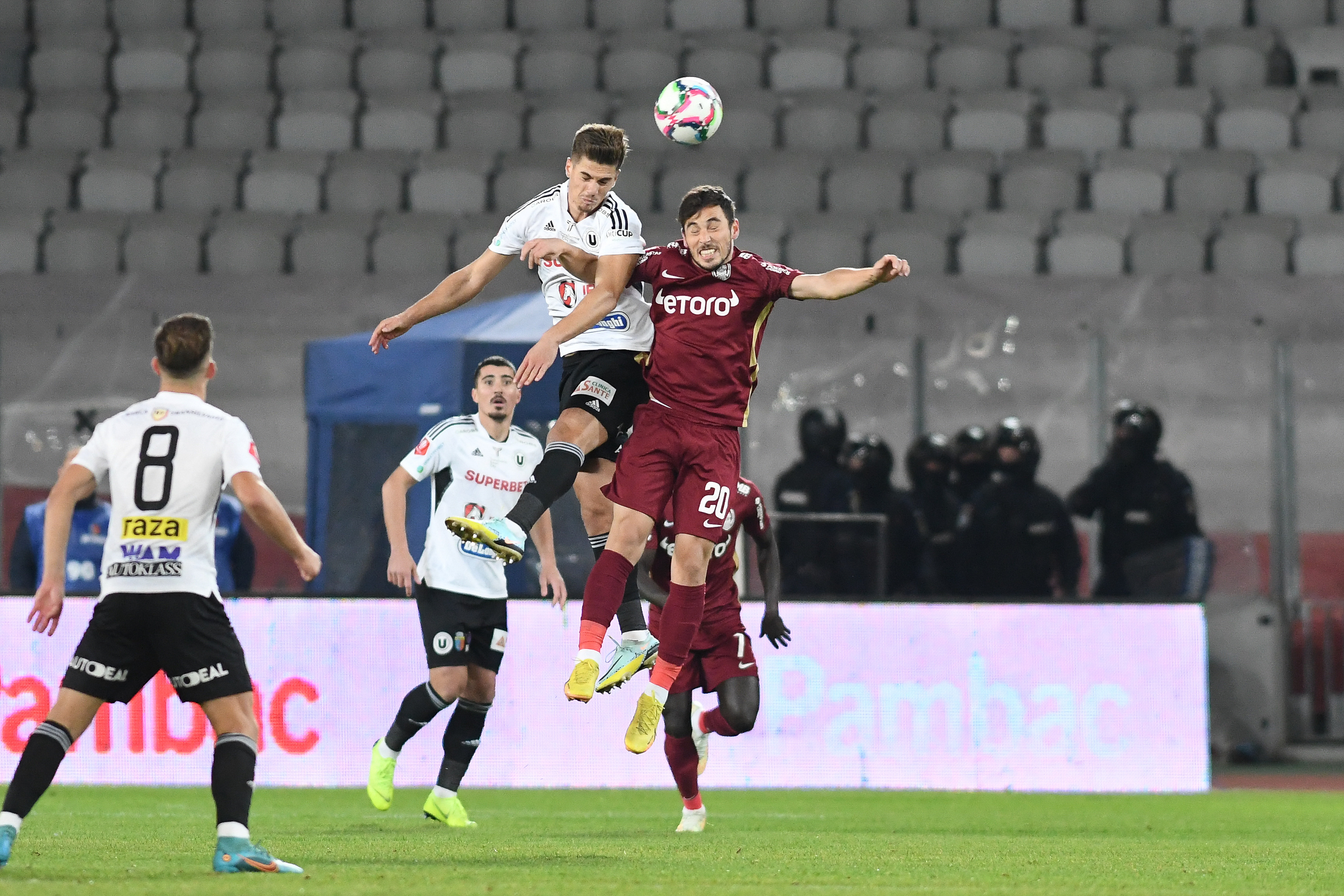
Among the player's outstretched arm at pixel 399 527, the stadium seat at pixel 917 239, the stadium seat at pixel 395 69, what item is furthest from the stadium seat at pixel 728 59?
the player's outstretched arm at pixel 399 527

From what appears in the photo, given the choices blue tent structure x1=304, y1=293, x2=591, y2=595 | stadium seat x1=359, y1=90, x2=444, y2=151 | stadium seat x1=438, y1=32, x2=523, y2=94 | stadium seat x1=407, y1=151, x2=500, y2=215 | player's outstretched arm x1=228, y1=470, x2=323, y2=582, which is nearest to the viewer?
player's outstretched arm x1=228, y1=470, x2=323, y2=582

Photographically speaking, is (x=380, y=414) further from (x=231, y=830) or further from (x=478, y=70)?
(x=478, y=70)

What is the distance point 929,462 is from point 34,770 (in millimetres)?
8073

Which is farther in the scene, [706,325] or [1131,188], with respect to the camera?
[1131,188]

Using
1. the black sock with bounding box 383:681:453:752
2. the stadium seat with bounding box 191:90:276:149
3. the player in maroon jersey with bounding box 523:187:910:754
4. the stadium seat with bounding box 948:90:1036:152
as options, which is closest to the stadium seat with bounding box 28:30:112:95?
the stadium seat with bounding box 191:90:276:149

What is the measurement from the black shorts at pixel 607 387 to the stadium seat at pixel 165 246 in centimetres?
847

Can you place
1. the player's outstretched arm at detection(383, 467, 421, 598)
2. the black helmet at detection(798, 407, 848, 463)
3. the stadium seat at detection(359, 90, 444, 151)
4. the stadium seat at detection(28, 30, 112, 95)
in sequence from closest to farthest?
the player's outstretched arm at detection(383, 467, 421, 598) < the black helmet at detection(798, 407, 848, 463) < the stadium seat at detection(359, 90, 444, 151) < the stadium seat at detection(28, 30, 112, 95)

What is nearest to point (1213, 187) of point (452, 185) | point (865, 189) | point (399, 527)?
point (865, 189)

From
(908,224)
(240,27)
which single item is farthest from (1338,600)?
(240,27)

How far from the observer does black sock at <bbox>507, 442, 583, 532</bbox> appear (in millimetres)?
7164

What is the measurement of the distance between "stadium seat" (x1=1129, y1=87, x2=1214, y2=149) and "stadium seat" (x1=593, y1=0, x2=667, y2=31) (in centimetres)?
474

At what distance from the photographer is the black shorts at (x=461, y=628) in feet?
29.5

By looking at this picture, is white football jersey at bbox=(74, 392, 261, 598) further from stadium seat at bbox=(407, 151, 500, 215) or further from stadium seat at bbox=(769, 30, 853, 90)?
stadium seat at bbox=(769, 30, 853, 90)

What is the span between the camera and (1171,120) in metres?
17.0
